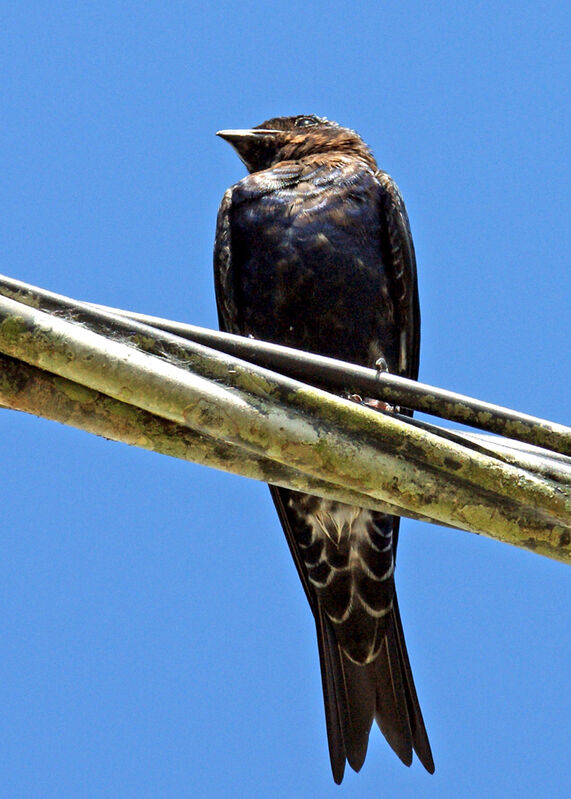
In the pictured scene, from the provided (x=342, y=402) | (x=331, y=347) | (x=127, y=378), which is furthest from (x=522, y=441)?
(x=331, y=347)

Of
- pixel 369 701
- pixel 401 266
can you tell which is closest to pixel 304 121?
pixel 401 266

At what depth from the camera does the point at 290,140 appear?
484 cm

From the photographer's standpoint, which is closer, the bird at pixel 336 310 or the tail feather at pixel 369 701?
the tail feather at pixel 369 701

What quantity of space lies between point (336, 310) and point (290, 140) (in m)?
0.99

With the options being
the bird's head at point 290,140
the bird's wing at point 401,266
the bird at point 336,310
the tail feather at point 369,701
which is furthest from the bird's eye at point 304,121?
the tail feather at point 369,701

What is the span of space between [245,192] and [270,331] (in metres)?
0.56

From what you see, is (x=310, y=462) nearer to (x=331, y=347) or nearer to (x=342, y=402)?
(x=342, y=402)

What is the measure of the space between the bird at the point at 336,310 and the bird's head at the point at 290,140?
0.62 ft

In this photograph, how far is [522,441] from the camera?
199cm

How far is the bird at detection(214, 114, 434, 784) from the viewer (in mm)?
4066

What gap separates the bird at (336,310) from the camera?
4066mm

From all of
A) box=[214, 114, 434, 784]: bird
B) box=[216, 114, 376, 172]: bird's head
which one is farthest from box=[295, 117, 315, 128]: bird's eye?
box=[214, 114, 434, 784]: bird

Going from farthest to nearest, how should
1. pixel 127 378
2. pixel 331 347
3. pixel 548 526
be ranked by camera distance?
pixel 331 347 → pixel 548 526 → pixel 127 378

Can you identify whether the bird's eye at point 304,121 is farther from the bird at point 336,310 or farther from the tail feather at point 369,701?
the tail feather at point 369,701
